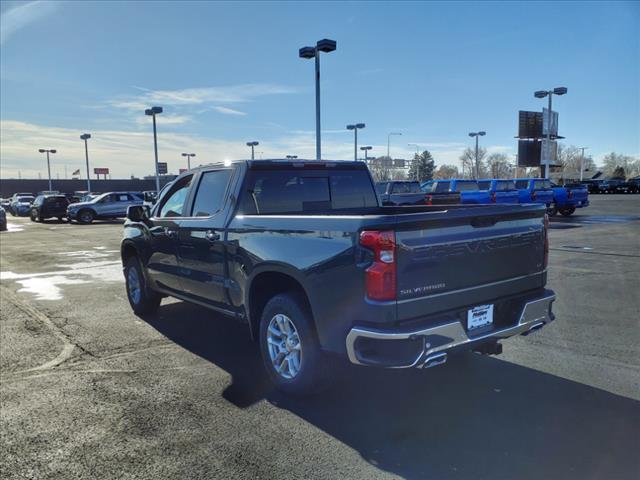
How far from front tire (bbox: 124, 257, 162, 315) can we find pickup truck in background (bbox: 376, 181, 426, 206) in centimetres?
1607

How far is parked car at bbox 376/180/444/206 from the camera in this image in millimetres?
22250

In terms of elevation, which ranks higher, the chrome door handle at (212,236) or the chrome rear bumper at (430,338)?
the chrome door handle at (212,236)

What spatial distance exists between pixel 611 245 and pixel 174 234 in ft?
40.3

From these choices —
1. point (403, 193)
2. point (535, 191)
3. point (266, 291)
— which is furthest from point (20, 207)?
point (266, 291)

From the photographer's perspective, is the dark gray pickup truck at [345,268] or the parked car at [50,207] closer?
the dark gray pickup truck at [345,268]

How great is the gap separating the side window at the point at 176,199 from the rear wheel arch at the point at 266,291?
5.73 ft

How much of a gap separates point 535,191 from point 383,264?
23.2m

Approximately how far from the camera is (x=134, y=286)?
7.07m

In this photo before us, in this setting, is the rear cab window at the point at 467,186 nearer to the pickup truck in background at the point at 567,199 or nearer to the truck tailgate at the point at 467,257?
the pickup truck in background at the point at 567,199

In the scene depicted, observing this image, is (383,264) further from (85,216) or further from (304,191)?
(85,216)

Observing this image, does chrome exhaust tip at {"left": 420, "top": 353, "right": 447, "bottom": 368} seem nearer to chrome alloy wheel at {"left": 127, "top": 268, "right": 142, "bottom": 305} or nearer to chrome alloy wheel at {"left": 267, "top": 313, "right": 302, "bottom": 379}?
chrome alloy wheel at {"left": 267, "top": 313, "right": 302, "bottom": 379}

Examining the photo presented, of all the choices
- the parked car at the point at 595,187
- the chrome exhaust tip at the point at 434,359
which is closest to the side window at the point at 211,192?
the chrome exhaust tip at the point at 434,359

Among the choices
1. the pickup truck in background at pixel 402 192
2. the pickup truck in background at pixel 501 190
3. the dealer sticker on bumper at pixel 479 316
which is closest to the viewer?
the dealer sticker on bumper at pixel 479 316

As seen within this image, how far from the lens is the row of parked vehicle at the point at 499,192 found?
2328 centimetres
